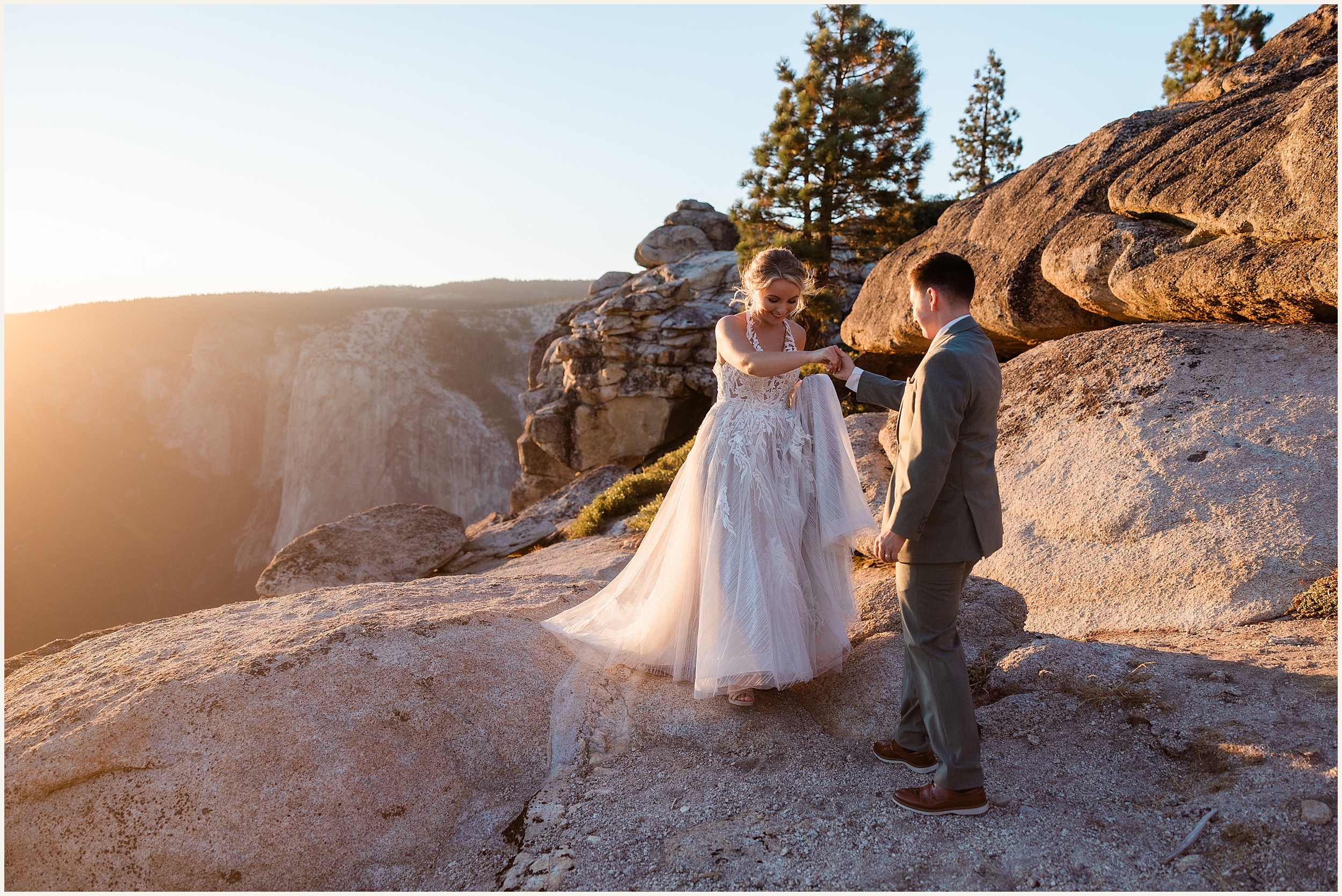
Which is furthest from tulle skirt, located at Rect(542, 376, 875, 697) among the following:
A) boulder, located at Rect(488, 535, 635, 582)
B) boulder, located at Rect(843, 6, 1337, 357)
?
boulder, located at Rect(843, 6, 1337, 357)

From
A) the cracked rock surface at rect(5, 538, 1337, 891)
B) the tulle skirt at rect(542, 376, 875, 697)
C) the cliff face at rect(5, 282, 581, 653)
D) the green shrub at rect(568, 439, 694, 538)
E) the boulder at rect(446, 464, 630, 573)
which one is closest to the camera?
the cracked rock surface at rect(5, 538, 1337, 891)

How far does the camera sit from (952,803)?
3.20 m

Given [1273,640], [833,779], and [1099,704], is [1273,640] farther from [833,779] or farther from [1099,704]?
[833,779]

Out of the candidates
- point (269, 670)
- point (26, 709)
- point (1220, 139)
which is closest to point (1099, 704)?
point (269, 670)

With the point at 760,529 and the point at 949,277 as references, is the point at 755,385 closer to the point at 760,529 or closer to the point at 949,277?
the point at 760,529

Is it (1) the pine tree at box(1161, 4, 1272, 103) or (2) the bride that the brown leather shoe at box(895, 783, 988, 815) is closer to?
(2) the bride

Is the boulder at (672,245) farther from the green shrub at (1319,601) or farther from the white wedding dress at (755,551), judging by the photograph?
the green shrub at (1319,601)

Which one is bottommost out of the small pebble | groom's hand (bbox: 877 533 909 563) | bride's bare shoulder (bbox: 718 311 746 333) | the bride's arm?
the small pebble

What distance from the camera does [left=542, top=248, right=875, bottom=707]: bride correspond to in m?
4.29

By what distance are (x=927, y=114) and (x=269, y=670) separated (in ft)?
63.7

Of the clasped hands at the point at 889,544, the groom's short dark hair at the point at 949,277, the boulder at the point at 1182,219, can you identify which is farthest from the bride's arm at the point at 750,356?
the boulder at the point at 1182,219

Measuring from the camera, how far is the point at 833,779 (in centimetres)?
364

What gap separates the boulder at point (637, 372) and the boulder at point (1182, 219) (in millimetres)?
8818

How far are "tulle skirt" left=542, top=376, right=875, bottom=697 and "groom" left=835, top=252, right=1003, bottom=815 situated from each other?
105 cm
